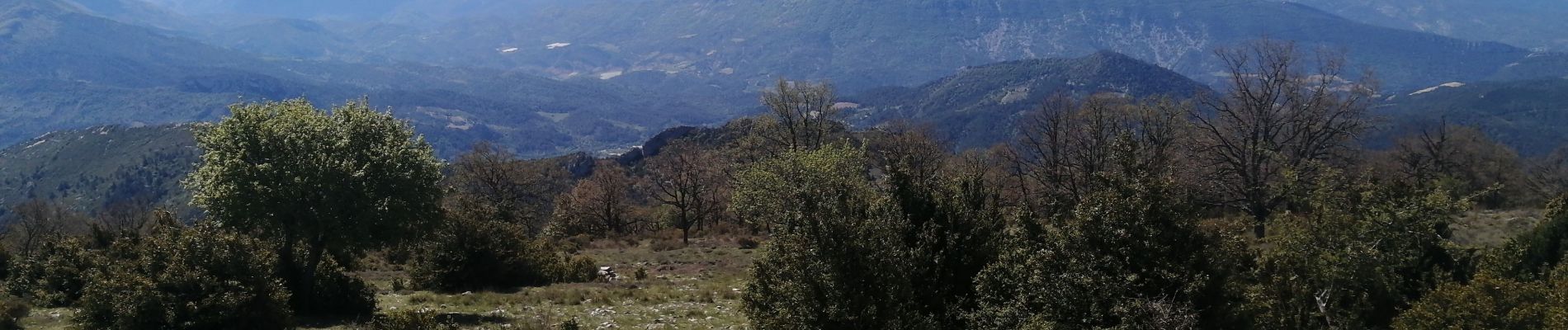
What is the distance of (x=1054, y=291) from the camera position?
16.5m

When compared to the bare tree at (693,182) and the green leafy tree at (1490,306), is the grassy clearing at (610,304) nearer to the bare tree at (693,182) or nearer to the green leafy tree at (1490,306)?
the green leafy tree at (1490,306)

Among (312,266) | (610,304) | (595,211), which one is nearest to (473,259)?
(312,266)

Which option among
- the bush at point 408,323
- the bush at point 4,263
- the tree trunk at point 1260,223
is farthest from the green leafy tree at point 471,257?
the tree trunk at point 1260,223

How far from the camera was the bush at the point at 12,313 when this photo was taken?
22.2 m

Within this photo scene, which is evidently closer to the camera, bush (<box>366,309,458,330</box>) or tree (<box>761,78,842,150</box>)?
bush (<box>366,309,458,330</box>)

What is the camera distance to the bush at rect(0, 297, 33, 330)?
72.7ft

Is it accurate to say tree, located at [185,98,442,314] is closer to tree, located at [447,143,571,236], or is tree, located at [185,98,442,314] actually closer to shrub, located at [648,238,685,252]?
shrub, located at [648,238,685,252]

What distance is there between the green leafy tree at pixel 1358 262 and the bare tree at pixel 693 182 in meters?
40.8

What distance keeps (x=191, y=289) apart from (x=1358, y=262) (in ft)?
96.1

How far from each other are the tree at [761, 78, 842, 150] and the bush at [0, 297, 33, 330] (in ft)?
122

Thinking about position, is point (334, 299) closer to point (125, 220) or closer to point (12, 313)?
point (12, 313)

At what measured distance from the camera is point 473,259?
31.7 metres

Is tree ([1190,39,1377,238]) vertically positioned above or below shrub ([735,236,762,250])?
above

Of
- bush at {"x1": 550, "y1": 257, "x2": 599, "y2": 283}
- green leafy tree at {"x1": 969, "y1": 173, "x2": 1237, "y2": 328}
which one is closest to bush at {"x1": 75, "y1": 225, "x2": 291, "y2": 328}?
bush at {"x1": 550, "y1": 257, "x2": 599, "y2": 283}
